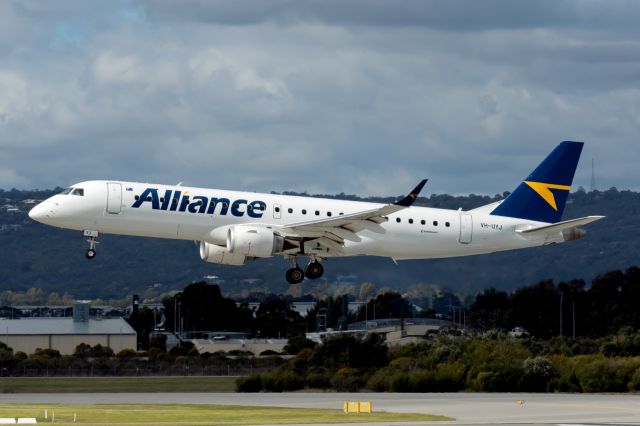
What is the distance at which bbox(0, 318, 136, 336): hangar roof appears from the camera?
119 metres

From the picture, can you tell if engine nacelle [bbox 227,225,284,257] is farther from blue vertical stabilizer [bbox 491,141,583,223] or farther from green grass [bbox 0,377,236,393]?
green grass [bbox 0,377,236,393]

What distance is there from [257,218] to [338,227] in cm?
351

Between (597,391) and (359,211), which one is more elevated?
(359,211)

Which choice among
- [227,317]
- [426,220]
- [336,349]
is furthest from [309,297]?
[426,220]

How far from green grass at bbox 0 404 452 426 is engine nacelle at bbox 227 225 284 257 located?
260 inches

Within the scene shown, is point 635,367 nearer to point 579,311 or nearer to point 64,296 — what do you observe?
point 579,311

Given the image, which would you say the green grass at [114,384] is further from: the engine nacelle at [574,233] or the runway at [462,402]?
the engine nacelle at [574,233]

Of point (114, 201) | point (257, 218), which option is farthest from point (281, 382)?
point (114, 201)

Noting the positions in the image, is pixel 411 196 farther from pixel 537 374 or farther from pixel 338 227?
pixel 537 374

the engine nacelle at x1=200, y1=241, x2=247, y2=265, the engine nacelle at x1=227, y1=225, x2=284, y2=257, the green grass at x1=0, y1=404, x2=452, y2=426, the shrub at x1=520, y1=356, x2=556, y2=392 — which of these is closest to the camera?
the green grass at x1=0, y1=404, x2=452, y2=426

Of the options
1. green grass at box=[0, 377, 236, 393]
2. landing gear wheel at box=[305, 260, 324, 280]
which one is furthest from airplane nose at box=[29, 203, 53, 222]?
green grass at box=[0, 377, 236, 393]

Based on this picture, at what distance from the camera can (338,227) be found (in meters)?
60.4

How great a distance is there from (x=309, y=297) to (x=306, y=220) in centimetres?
8993

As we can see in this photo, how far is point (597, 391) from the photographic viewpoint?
74.2 meters
